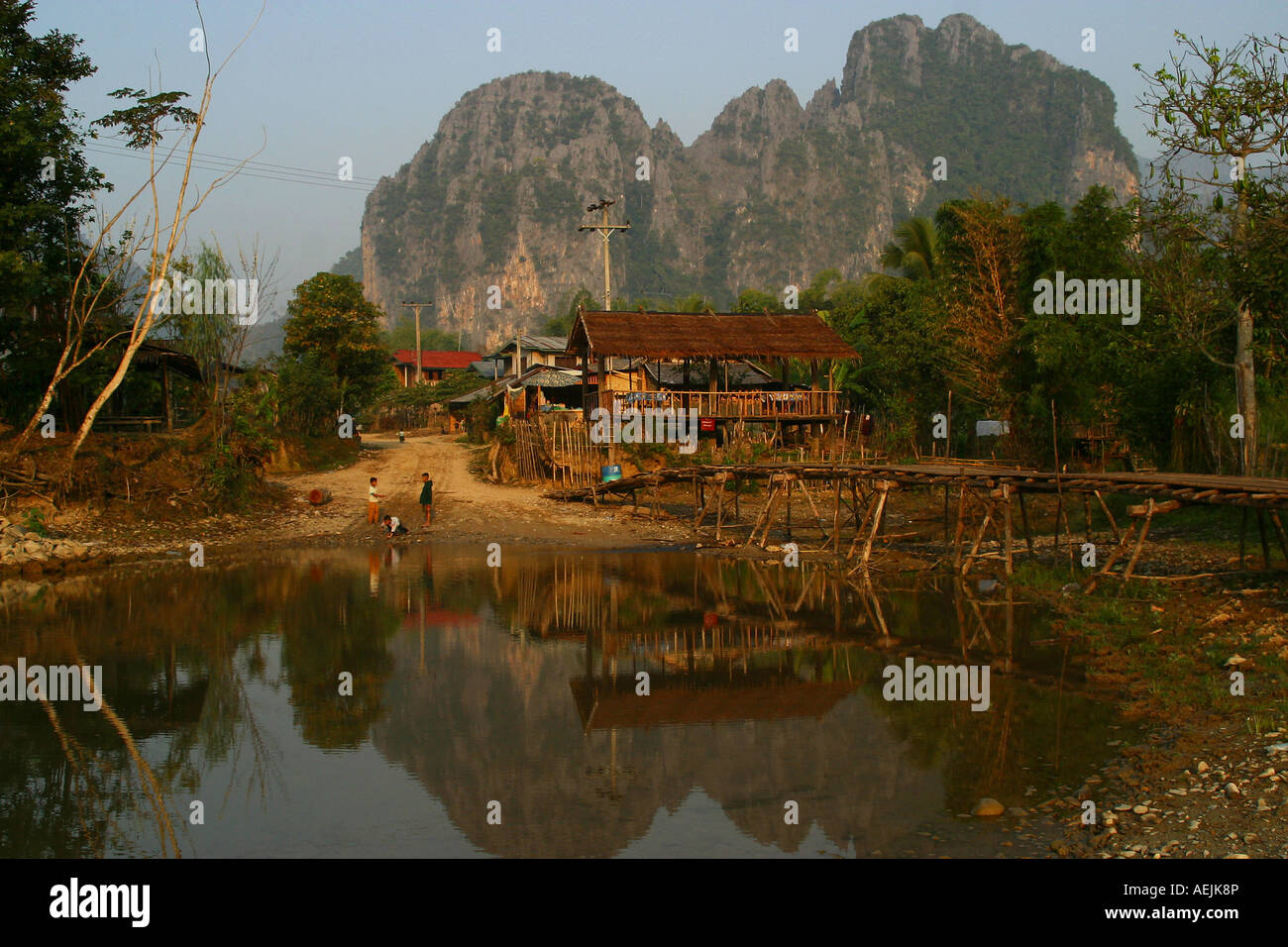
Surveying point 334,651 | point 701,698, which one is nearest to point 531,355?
point 334,651

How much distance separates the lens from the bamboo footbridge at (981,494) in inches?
535

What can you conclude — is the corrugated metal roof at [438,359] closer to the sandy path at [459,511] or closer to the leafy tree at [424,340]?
the leafy tree at [424,340]

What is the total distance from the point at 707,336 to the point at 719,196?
170 m

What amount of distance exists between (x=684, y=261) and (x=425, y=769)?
17020 centimetres

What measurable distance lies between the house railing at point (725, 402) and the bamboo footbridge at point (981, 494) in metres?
2.81

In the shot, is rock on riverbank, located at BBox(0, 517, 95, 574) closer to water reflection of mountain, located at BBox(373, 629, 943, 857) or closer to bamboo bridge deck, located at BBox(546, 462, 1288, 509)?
water reflection of mountain, located at BBox(373, 629, 943, 857)

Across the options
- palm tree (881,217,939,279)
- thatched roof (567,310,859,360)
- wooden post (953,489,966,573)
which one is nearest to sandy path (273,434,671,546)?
thatched roof (567,310,859,360)

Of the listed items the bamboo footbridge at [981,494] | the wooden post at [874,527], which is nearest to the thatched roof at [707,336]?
the bamboo footbridge at [981,494]

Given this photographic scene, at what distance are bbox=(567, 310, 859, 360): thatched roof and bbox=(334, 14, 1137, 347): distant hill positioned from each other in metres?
123
